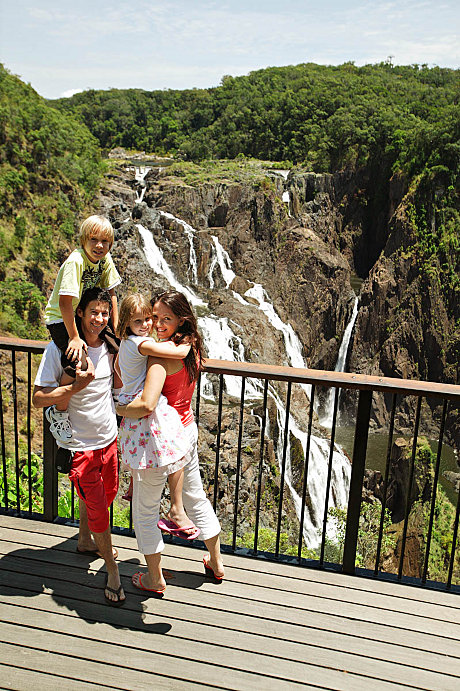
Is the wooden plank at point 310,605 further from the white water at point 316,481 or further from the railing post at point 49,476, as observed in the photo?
the white water at point 316,481

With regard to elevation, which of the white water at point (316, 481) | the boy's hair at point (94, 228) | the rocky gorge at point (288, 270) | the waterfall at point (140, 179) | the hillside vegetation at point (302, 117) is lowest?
the white water at point (316, 481)

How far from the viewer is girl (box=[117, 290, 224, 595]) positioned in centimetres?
239

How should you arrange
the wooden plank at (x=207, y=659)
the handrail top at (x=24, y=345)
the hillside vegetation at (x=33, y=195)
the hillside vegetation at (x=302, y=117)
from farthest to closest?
the hillside vegetation at (x=302, y=117) → the hillside vegetation at (x=33, y=195) → the handrail top at (x=24, y=345) → the wooden plank at (x=207, y=659)

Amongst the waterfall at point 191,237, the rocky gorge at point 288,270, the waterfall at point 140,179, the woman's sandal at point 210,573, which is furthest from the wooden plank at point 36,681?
the waterfall at point 140,179

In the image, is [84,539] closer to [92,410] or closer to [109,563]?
[109,563]

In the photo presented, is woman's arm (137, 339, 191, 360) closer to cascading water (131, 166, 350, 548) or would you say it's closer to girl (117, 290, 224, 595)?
girl (117, 290, 224, 595)

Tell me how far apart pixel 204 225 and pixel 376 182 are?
12.2 metres

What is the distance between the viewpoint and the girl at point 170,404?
2.39 metres

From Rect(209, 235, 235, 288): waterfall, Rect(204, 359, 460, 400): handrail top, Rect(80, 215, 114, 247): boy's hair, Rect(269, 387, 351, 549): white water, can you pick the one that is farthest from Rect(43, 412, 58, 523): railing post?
Rect(209, 235, 235, 288): waterfall

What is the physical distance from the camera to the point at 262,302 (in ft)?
75.6

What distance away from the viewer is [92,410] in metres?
2.51

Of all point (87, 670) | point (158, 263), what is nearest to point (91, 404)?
point (87, 670)

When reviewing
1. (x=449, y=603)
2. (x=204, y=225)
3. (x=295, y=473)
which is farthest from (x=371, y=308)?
(x=449, y=603)

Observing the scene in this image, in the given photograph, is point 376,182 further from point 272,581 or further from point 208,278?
point 272,581
